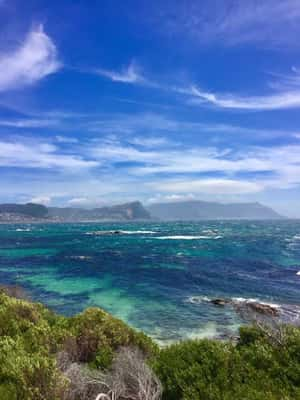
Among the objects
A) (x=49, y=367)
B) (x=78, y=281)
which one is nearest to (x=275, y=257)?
(x=78, y=281)

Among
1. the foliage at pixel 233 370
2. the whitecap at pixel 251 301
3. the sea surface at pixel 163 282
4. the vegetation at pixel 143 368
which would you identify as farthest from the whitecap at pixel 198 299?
the foliage at pixel 233 370

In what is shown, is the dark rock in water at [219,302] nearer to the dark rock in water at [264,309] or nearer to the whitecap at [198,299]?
the whitecap at [198,299]

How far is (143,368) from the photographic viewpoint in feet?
38.0

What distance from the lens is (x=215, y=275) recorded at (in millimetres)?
A: 54781

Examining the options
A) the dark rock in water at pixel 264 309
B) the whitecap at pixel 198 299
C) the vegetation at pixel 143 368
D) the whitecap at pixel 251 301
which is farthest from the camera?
the whitecap at pixel 198 299

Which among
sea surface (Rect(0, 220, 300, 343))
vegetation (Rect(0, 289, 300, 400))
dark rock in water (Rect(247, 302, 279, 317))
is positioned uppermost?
vegetation (Rect(0, 289, 300, 400))

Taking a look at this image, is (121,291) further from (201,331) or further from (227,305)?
(201,331)

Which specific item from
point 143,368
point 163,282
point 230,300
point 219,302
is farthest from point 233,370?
point 163,282

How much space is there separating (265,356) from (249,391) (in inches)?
93.4

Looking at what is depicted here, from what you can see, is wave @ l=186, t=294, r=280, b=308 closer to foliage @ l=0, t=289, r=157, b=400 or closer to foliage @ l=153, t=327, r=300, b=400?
foliage @ l=0, t=289, r=157, b=400

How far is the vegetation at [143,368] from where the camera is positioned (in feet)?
31.6

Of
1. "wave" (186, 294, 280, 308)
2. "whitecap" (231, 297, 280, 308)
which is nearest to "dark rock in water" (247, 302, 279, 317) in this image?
"whitecap" (231, 297, 280, 308)

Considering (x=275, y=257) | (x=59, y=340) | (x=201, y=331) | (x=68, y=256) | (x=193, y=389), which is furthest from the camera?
(x=68, y=256)

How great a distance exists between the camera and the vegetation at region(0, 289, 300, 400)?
963 cm
